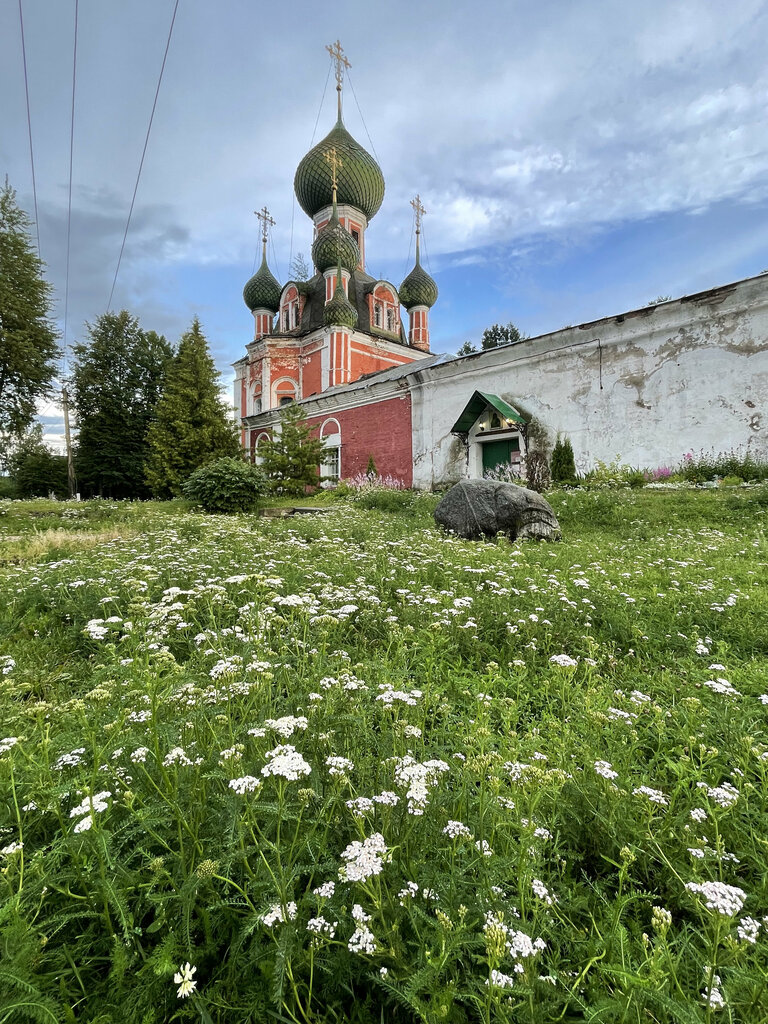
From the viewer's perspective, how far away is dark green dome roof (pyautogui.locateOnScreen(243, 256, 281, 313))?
32.6 meters

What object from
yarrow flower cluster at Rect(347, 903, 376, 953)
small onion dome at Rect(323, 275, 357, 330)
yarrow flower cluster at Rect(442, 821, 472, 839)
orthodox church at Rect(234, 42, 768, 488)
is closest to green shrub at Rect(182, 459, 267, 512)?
orthodox church at Rect(234, 42, 768, 488)

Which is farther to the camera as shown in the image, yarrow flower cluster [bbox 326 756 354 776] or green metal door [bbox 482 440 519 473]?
green metal door [bbox 482 440 519 473]

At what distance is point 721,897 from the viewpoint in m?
0.96

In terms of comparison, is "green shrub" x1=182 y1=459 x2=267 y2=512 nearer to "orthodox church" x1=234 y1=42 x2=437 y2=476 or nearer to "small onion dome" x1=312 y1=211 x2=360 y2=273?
"orthodox church" x1=234 y1=42 x2=437 y2=476

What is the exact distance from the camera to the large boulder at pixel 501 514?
6965 millimetres

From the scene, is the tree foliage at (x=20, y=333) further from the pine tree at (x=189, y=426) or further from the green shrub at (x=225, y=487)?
the green shrub at (x=225, y=487)

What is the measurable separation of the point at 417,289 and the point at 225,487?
2625cm

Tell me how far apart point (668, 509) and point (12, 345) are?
78.5ft

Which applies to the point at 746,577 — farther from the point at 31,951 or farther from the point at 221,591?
the point at 31,951

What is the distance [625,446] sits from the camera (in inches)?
505

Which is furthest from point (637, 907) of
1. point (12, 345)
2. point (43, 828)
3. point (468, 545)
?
point (12, 345)

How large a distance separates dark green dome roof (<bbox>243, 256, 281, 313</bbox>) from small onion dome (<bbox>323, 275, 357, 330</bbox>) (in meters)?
7.59

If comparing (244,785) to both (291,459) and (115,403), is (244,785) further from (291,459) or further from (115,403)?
(115,403)

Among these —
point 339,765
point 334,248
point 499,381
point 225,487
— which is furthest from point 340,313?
point 339,765
